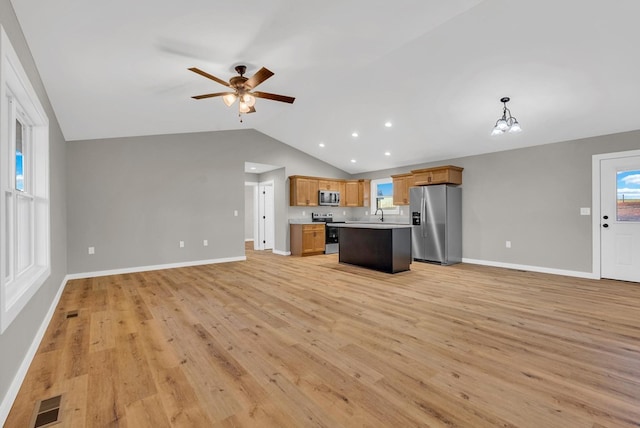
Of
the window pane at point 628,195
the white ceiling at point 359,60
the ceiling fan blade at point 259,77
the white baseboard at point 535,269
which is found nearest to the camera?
the white ceiling at point 359,60

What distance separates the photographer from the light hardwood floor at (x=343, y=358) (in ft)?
5.38

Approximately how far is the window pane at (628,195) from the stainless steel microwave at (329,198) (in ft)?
18.3

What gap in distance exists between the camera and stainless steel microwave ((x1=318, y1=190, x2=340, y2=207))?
808 cm

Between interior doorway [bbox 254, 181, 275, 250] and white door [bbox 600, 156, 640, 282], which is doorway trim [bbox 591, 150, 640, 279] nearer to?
A: white door [bbox 600, 156, 640, 282]

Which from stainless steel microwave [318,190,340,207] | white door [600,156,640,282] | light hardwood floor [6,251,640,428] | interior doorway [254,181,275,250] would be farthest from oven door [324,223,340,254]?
white door [600,156,640,282]

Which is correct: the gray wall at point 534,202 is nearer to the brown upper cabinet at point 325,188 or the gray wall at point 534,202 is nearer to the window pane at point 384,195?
the window pane at point 384,195

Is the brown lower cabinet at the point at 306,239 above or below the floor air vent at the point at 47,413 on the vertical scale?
above

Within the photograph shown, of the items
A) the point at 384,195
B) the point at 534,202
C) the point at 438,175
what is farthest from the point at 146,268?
the point at 534,202

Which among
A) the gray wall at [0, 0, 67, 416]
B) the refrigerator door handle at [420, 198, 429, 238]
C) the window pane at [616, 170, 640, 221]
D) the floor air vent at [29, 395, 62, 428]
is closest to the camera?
the floor air vent at [29, 395, 62, 428]

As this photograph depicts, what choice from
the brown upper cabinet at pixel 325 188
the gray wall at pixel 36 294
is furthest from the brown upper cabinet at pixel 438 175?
the gray wall at pixel 36 294

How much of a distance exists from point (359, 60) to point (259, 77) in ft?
4.53

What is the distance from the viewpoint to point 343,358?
2.23 m

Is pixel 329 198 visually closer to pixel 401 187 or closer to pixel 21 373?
pixel 401 187

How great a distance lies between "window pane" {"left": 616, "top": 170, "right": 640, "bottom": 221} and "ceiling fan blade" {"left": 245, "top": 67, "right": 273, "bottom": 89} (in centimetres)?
544
